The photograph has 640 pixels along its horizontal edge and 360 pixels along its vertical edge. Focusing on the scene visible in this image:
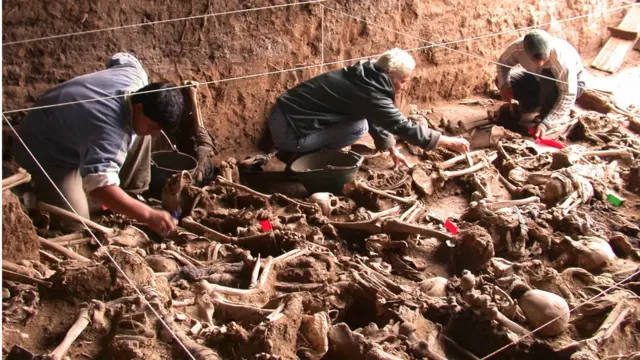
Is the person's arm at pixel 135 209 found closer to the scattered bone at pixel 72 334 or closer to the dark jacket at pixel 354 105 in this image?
the scattered bone at pixel 72 334

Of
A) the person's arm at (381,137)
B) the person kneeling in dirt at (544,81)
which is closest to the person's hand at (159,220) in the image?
the person's arm at (381,137)

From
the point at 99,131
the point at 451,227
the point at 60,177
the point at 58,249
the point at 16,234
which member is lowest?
the point at 451,227

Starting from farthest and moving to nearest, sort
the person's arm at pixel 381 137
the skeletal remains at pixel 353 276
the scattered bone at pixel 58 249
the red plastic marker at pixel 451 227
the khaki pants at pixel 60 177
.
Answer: the person's arm at pixel 381 137
the red plastic marker at pixel 451 227
the khaki pants at pixel 60 177
the scattered bone at pixel 58 249
the skeletal remains at pixel 353 276

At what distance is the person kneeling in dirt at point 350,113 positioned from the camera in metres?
5.35

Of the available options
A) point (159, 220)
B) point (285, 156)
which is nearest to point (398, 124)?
point (285, 156)

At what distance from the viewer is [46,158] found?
13.7 ft

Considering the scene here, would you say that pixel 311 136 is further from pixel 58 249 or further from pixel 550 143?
pixel 58 249

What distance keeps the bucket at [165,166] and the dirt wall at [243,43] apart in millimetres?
614

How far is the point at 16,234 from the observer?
10.7 ft

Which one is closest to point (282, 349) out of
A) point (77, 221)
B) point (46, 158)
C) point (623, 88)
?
point (77, 221)

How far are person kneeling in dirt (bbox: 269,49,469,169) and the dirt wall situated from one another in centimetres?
51

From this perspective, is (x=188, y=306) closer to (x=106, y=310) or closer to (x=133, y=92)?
(x=106, y=310)

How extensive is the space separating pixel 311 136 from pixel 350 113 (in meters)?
0.38

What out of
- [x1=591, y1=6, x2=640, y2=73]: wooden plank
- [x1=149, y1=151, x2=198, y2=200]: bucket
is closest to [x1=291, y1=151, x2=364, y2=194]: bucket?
[x1=149, y1=151, x2=198, y2=200]: bucket
